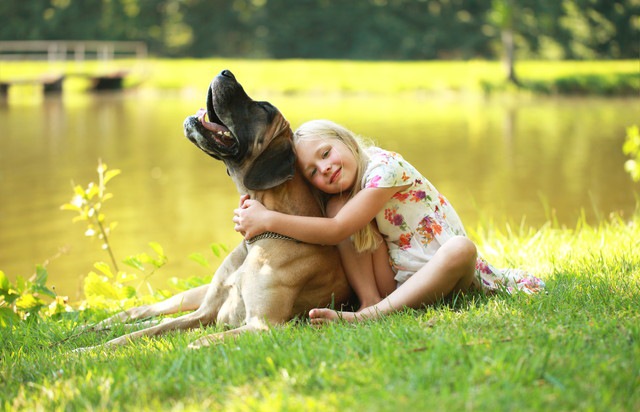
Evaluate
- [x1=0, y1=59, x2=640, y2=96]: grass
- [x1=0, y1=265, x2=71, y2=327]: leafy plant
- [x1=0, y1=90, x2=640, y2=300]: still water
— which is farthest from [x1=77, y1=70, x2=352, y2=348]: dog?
[x1=0, y1=59, x2=640, y2=96]: grass

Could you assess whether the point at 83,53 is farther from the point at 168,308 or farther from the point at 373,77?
the point at 168,308

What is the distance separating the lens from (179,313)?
4.08 metres

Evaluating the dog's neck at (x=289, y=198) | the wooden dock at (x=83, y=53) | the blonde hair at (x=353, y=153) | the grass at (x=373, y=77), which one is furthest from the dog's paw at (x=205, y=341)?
the wooden dock at (x=83, y=53)

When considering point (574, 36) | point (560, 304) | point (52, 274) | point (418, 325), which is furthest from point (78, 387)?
point (574, 36)

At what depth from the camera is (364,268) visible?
3645mm

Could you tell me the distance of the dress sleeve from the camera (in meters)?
3.49

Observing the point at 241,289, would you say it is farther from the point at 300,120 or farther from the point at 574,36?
the point at 574,36

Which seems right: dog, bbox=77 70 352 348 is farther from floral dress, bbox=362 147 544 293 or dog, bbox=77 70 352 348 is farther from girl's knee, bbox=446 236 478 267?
girl's knee, bbox=446 236 478 267

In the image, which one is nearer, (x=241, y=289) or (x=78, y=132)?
(x=241, y=289)

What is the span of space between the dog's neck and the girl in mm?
68

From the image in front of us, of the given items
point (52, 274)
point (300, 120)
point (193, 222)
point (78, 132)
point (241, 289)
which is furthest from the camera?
point (300, 120)

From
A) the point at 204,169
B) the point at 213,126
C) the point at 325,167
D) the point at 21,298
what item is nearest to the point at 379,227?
the point at 325,167

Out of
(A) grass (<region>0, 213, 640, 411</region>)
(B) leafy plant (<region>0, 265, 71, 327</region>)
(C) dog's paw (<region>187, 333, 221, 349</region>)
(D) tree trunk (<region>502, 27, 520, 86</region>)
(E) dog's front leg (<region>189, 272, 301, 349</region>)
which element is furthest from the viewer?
(D) tree trunk (<region>502, 27, 520, 86</region>)

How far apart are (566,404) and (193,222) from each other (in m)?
6.86
